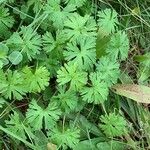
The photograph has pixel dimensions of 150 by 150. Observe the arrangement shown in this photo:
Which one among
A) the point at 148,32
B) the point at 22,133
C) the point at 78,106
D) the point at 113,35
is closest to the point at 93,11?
the point at 113,35

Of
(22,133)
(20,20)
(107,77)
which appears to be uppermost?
(20,20)

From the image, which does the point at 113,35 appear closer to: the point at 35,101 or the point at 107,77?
the point at 107,77

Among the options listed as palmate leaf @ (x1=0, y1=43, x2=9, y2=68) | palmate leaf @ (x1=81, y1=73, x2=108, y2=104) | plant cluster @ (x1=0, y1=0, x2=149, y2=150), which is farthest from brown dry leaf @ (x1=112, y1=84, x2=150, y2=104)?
palmate leaf @ (x1=0, y1=43, x2=9, y2=68)

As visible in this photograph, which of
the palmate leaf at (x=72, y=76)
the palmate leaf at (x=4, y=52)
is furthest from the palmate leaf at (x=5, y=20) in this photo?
the palmate leaf at (x=72, y=76)

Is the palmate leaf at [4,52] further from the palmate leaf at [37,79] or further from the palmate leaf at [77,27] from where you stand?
the palmate leaf at [77,27]

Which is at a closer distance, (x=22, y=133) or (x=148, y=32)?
(x=22, y=133)

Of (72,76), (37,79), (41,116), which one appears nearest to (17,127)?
(41,116)

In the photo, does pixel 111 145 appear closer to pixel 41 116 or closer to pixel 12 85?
pixel 41 116
